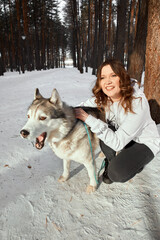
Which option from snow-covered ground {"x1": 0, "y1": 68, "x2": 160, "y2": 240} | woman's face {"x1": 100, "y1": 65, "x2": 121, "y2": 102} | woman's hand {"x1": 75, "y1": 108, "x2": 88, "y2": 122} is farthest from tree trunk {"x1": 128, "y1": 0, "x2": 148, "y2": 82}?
woman's hand {"x1": 75, "y1": 108, "x2": 88, "y2": 122}

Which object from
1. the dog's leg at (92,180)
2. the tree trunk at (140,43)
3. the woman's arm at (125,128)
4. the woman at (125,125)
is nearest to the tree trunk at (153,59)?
the tree trunk at (140,43)

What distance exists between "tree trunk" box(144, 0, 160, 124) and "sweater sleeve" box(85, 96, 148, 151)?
1.70 meters

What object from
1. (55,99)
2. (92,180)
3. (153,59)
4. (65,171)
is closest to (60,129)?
(55,99)

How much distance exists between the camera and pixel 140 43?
14.4 ft

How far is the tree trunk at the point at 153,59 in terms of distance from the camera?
2.83 m

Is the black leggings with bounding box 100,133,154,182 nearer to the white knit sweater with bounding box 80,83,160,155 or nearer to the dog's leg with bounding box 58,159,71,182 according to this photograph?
the white knit sweater with bounding box 80,83,160,155

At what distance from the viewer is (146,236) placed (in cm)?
147

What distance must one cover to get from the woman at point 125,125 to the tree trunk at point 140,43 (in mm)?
3173

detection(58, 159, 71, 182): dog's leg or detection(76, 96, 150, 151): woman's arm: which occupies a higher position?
detection(76, 96, 150, 151): woman's arm

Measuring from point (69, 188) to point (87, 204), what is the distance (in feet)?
1.22

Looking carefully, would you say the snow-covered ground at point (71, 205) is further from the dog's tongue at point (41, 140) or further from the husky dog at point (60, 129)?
the dog's tongue at point (41, 140)

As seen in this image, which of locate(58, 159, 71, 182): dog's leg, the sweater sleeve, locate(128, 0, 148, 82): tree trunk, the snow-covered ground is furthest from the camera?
locate(128, 0, 148, 82): tree trunk

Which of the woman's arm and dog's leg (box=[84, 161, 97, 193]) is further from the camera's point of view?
dog's leg (box=[84, 161, 97, 193])

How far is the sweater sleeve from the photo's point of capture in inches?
66.8
